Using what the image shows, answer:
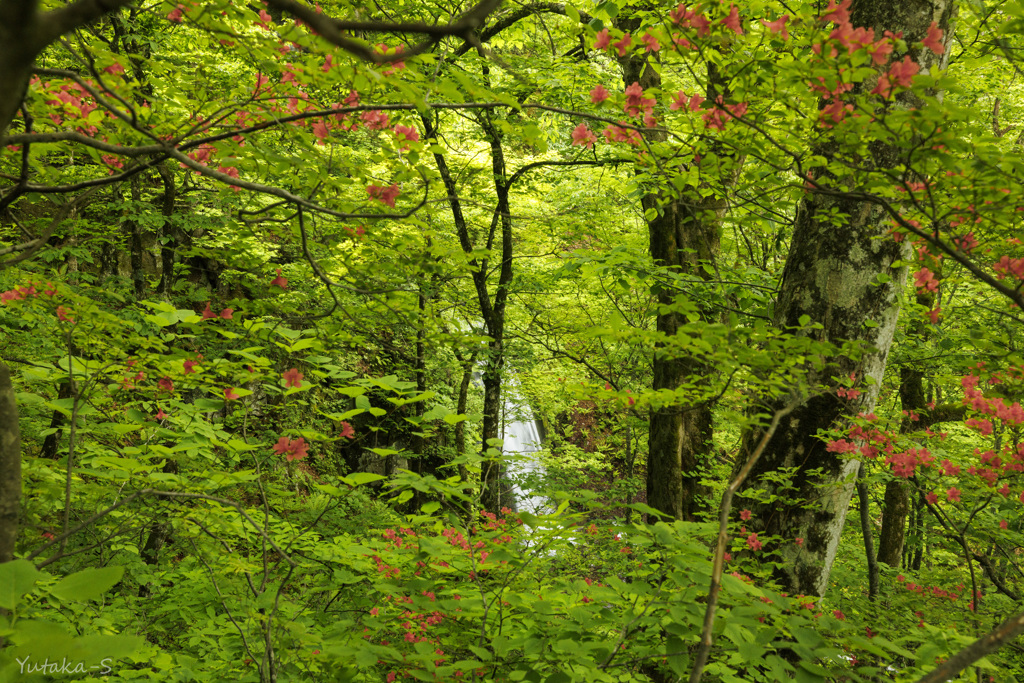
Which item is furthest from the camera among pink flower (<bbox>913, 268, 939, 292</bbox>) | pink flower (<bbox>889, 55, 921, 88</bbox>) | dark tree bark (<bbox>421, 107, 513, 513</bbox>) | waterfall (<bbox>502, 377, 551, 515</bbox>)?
waterfall (<bbox>502, 377, 551, 515</bbox>)

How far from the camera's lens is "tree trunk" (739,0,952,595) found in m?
2.52

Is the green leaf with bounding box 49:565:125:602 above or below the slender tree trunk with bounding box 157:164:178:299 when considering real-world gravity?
below

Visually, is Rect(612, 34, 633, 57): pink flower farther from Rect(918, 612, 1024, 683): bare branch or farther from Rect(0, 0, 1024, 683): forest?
Rect(918, 612, 1024, 683): bare branch

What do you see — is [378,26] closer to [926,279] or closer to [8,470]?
[8,470]

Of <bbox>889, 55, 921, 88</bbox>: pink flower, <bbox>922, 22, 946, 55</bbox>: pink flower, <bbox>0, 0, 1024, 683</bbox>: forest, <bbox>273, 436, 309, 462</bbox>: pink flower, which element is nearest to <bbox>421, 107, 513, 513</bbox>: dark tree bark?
<bbox>0, 0, 1024, 683</bbox>: forest

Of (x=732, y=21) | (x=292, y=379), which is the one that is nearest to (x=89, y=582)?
(x=292, y=379)

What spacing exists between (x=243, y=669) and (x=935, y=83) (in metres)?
3.76

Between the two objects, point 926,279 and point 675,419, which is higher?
point 926,279

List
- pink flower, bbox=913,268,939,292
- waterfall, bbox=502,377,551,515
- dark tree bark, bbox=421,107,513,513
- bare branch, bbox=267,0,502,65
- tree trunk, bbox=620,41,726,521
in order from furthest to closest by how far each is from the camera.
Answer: waterfall, bbox=502,377,551,515, dark tree bark, bbox=421,107,513,513, tree trunk, bbox=620,41,726,521, pink flower, bbox=913,268,939,292, bare branch, bbox=267,0,502,65

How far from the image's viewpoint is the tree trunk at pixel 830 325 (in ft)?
8.27

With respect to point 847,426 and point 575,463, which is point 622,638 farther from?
point 575,463

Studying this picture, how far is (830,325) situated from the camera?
2576mm

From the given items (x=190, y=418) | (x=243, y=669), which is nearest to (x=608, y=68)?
(x=190, y=418)

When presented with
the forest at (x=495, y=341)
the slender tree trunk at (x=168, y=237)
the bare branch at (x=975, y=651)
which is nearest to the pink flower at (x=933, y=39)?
the forest at (x=495, y=341)
